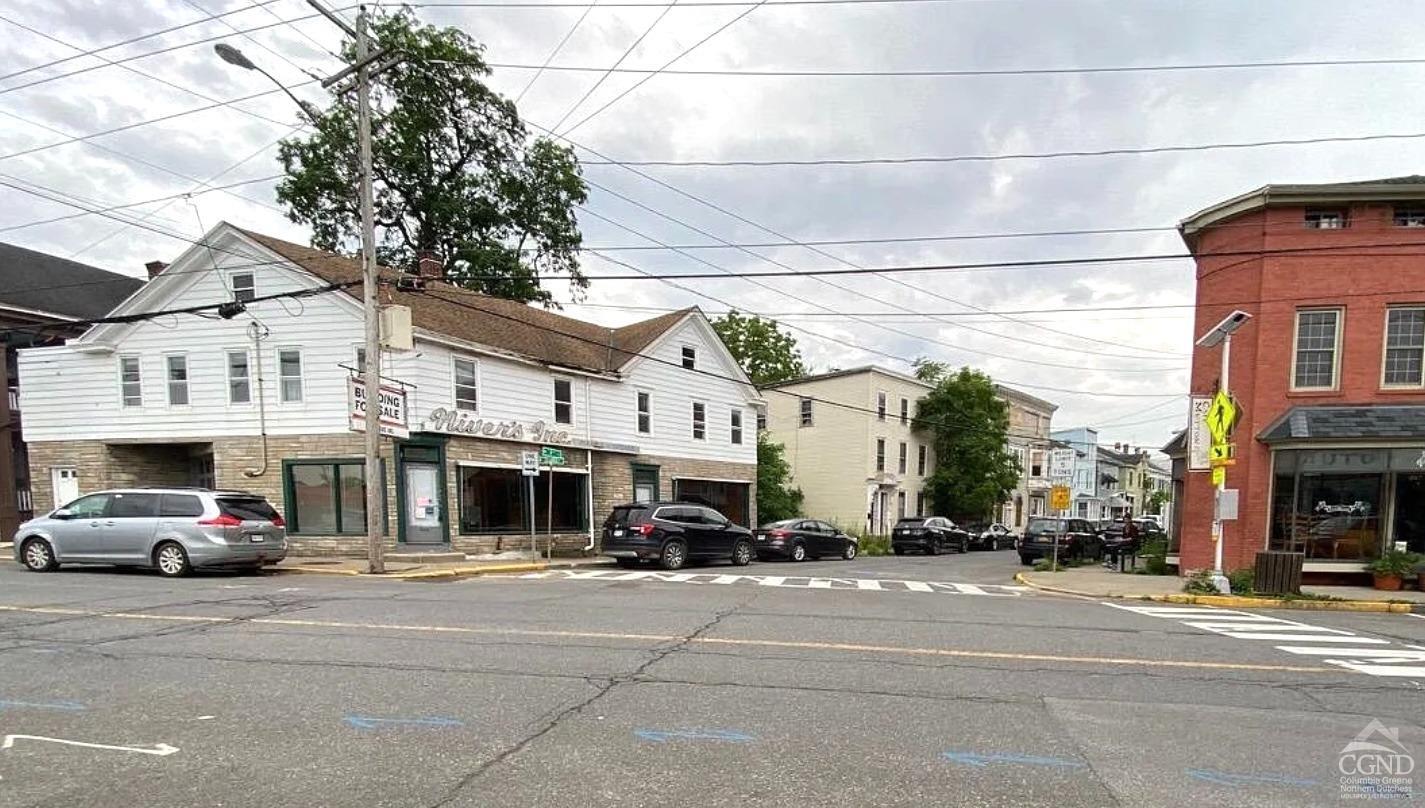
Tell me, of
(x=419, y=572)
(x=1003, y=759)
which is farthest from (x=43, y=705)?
(x=419, y=572)

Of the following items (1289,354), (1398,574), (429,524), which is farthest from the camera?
(429,524)

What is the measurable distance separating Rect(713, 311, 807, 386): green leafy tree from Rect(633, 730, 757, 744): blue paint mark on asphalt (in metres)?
39.7

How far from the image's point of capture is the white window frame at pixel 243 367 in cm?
1775

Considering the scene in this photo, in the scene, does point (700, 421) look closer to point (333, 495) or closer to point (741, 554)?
point (741, 554)

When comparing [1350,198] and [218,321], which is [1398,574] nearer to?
[1350,198]

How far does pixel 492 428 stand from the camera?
18.7 m

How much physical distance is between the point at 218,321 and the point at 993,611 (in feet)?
64.3

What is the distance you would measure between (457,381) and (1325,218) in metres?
21.3

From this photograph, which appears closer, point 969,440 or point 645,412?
point 645,412

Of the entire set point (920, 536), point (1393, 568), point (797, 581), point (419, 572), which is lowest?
point (920, 536)

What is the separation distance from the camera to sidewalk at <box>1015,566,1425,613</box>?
1250 cm

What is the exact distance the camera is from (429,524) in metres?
17.3

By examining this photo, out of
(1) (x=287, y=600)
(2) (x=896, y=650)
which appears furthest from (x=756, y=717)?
(1) (x=287, y=600)

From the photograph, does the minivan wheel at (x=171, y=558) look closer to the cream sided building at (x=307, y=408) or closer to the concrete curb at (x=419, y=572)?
the concrete curb at (x=419, y=572)
